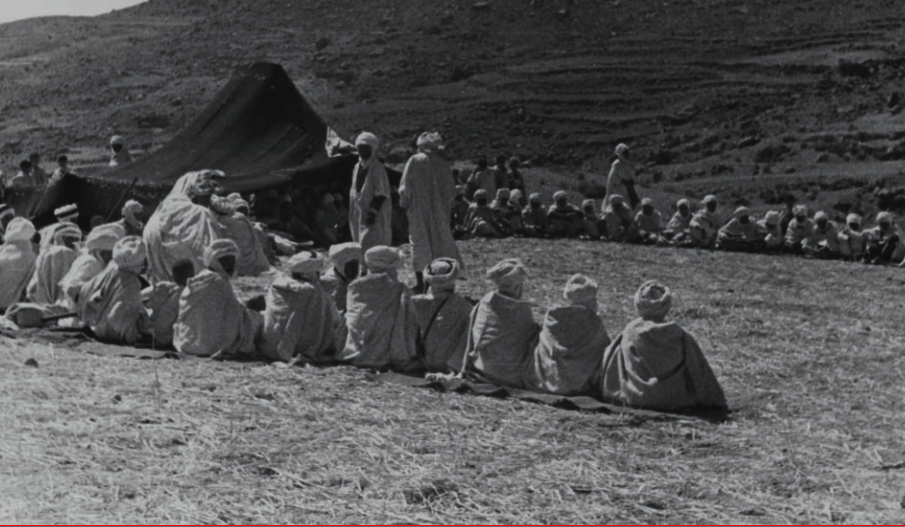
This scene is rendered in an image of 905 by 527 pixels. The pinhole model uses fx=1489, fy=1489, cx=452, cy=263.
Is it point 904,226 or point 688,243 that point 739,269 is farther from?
point 904,226

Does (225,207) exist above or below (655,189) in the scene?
above

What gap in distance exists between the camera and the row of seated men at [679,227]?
17547 mm

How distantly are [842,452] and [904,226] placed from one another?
17.8 meters

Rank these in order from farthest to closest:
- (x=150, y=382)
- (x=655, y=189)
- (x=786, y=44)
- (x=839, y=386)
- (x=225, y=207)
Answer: (x=786, y=44)
(x=655, y=189)
(x=225, y=207)
(x=839, y=386)
(x=150, y=382)

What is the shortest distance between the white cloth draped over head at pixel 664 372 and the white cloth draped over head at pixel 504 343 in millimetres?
750

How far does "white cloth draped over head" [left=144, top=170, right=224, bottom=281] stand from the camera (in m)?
12.7

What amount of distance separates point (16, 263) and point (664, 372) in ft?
19.7

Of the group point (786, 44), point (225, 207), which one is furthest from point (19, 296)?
point (786, 44)

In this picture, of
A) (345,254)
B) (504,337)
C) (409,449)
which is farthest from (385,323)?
(409,449)

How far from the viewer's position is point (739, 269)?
16359 mm

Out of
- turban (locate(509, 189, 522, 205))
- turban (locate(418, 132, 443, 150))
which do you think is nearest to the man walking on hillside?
turban (locate(418, 132, 443, 150))

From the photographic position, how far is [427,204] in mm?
12547

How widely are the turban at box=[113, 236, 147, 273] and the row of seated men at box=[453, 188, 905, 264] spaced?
27.4ft

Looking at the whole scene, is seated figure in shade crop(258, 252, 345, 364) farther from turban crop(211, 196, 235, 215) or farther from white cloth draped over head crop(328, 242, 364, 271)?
turban crop(211, 196, 235, 215)
